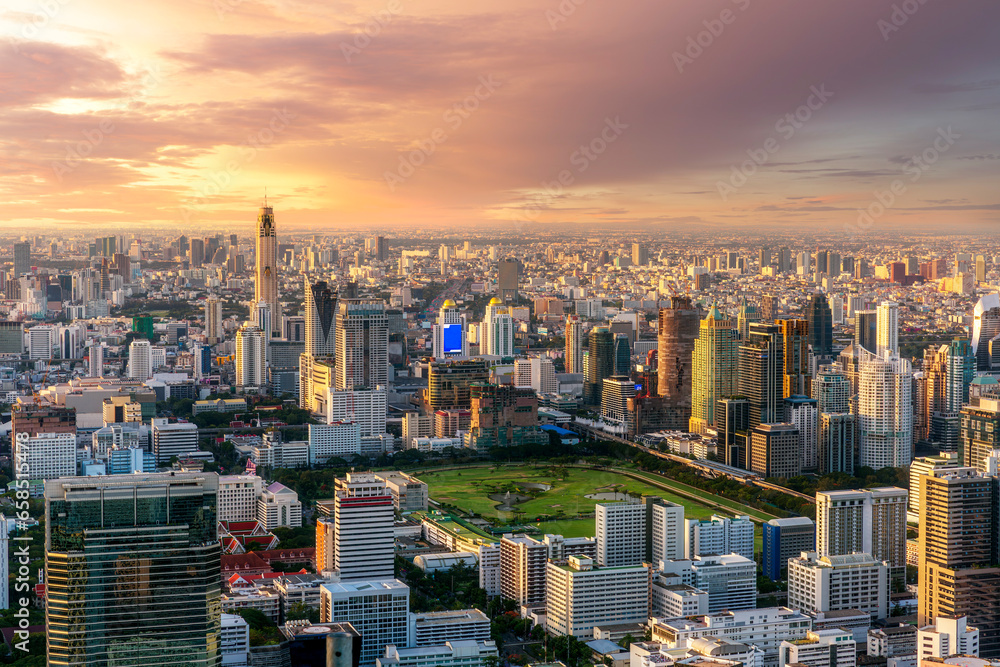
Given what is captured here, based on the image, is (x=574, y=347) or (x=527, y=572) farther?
(x=574, y=347)

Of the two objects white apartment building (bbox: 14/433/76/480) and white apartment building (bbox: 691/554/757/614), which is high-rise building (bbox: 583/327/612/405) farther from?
white apartment building (bbox: 691/554/757/614)

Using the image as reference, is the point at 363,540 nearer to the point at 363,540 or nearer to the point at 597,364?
the point at 363,540

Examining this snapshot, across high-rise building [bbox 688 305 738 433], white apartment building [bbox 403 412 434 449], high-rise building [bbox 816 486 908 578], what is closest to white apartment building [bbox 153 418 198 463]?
white apartment building [bbox 403 412 434 449]

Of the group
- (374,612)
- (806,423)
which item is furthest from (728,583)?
(806,423)

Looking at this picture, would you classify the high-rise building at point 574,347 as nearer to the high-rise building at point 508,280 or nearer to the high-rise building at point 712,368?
the high-rise building at point 508,280

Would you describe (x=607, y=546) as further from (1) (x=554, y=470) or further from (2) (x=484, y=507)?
(1) (x=554, y=470)

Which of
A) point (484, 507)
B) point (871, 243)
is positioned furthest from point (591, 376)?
point (484, 507)

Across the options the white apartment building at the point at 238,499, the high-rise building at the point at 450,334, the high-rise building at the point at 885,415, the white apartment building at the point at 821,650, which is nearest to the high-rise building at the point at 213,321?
the high-rise building at the point at 450,334
